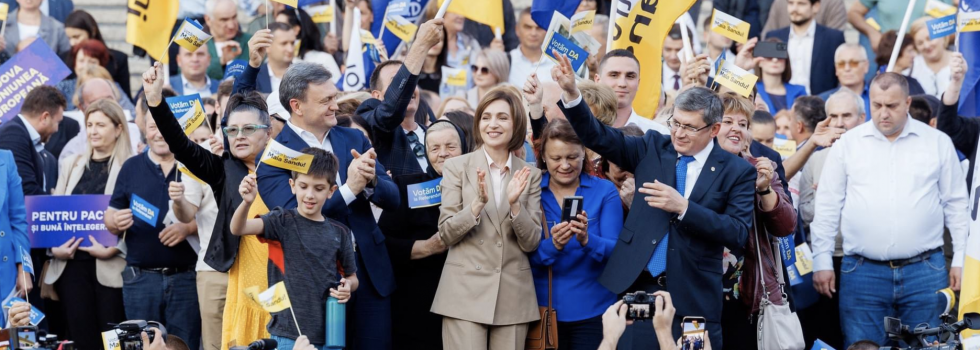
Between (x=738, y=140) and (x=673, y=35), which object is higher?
(x=673, y=35)

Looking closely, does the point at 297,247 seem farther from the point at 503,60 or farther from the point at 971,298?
the point at 503,60

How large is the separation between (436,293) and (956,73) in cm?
387

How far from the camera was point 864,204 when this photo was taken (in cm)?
851

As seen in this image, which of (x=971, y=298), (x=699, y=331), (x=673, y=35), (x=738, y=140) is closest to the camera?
(x=699, y=331)

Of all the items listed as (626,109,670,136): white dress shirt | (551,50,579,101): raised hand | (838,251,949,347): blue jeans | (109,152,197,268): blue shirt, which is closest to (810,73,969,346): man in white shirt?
(838,251,949,347): blue jeans

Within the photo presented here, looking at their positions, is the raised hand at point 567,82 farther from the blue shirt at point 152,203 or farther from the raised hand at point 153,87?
the blue shirt at point 152,203

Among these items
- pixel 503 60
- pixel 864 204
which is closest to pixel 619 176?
pixel 864 204

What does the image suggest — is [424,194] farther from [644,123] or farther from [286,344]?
[644,123]

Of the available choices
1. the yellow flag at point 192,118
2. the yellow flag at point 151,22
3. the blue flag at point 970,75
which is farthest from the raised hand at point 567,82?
the blue flag at point 970,75

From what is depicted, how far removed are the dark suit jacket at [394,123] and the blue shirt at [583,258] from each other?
0.91 meters

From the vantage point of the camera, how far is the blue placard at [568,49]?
7.88 m

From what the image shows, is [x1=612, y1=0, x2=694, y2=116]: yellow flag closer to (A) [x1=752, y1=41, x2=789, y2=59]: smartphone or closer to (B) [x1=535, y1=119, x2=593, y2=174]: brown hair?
(A) [x1=752, y1=41, x2=789, y2=59]: smartphone

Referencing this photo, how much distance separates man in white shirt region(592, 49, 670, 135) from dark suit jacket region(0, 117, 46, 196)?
3.93m

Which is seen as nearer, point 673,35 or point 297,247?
point 297,247
